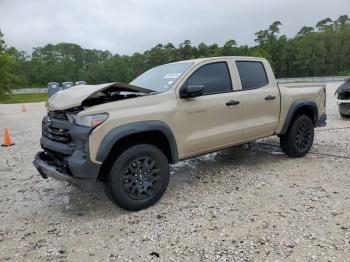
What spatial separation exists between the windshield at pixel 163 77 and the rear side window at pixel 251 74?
100cm

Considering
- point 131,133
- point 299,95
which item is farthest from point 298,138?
point 131,133

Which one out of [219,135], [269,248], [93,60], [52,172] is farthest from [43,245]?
[93,60]

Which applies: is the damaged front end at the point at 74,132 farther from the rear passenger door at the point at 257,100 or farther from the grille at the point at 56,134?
the rear passenger door at the point at 257,100

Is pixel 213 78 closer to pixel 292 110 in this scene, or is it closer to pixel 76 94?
pixel 292 110

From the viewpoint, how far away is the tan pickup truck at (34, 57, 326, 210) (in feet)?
13.1

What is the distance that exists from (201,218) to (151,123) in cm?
129

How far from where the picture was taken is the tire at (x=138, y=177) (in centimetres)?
411

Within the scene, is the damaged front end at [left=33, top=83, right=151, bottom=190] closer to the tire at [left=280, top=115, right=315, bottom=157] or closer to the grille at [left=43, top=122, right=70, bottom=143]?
the grille at [left=43, top=122, right=70, bottom=143]

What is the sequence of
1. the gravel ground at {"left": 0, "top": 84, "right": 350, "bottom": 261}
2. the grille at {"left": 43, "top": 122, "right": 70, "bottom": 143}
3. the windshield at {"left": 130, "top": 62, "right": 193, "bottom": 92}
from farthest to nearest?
the windshield at {"left": 130, "top": 62, "right": 193, "bottom": 92} → the grille at {"left": 43, "top": 122, "right": 70, "bottom": 143} → the gravel ground at {"left": 0, "top": 84, "right": 350, "bottom": 261}

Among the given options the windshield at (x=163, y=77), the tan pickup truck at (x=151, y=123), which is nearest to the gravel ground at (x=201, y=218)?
the tan pickup truck at (x=151, y=123)

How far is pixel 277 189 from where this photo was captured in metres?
4.93

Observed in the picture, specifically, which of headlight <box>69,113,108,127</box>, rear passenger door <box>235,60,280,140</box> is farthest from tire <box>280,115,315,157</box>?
headlight <box>69,113,108,127</box>

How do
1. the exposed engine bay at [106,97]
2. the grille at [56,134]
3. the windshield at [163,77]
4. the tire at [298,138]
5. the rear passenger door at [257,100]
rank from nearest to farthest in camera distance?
the grille at [56,134] → the exposed engine bay at [106,97] → the windshield at [163,77] → the rear passenger door at [257,100] → the tire at [298,138]

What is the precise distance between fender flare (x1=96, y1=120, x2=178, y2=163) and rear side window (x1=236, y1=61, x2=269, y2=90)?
5.65 feet
